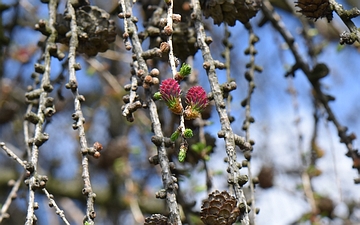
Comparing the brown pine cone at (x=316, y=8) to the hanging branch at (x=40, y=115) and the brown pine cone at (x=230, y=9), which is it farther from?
the hanging branch at (x=40, y=115)

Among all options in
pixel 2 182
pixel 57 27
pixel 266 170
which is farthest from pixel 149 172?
pixel 57 27

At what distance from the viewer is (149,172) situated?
3.34m

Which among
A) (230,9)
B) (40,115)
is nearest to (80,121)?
(40,115)

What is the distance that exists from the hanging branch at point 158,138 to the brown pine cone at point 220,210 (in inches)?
2.6

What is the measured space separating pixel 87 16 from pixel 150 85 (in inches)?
13.2

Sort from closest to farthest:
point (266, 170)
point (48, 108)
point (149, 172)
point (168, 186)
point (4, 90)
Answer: point (168, 186), point (48, 108), point (266, 170), point (4, 90), point (149, 172)

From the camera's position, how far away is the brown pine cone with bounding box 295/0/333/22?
938mm

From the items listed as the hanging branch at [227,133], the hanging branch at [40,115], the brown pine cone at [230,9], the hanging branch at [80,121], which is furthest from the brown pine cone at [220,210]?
the brown pine cone at [230,9]

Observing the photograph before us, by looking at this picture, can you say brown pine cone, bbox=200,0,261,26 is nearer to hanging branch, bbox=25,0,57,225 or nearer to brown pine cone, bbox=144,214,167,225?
hanging branch, bbox=25,0,57,225

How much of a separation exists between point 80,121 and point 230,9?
1.32 ft

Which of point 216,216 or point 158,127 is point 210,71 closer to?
point 158,127

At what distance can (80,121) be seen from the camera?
995 mm

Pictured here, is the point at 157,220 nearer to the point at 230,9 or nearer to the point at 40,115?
the point at 40,115

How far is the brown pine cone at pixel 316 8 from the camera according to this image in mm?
938
